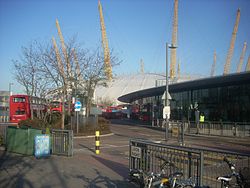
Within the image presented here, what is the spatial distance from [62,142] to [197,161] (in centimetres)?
816

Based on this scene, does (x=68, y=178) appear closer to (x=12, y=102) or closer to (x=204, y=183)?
(x=204, y=183)

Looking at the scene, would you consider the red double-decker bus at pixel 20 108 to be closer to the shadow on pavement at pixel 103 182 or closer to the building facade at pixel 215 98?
the building facade at pixel 215 98

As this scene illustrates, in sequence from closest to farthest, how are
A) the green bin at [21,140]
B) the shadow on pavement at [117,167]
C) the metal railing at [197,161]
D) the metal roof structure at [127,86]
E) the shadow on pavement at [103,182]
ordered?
the metal railing at [197,161], the shadow on pavement at [103,182], the shadow on pavement at [117,167], the green bin at [21,140], the metal roof structure at [127,86]

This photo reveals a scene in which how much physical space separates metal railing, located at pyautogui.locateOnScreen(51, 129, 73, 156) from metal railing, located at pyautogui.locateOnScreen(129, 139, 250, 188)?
6017 mm

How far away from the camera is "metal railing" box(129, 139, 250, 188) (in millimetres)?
6430

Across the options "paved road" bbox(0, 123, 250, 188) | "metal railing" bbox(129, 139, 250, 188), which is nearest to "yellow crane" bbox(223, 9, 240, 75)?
"paved road" bbox(0, 123, 250, 188)

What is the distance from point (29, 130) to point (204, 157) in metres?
9.26

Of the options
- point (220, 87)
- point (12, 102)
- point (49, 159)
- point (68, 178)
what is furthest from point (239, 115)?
point (68, 178)

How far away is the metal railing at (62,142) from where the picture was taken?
13312mm

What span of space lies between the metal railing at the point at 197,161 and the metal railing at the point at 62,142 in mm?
6017

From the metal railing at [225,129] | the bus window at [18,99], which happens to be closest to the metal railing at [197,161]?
the metal railing at [225,129]

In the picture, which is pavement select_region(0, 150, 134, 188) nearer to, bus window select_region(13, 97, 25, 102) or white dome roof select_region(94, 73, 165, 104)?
bus window select_region(13, 97, 25, 102)

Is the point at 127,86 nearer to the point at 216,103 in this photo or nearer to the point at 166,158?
the point at 216,103

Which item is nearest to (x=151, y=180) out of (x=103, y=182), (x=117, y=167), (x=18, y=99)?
(x=103, y=182)
